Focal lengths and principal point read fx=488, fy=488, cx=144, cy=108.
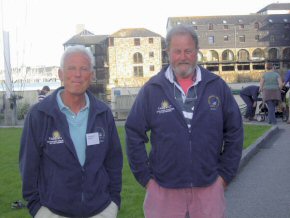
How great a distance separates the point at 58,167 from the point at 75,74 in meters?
0.66

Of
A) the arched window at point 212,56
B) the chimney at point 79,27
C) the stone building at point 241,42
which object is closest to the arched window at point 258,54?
the stone building at point 241,42

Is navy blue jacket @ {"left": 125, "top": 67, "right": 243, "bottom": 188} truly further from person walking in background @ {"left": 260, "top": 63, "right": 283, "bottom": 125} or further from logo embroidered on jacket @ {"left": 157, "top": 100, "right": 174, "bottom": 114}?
person walking in background @ {"left": 260, "top": 63, "right": 283, "bottom": 125}

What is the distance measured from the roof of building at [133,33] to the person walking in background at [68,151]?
8697 cm

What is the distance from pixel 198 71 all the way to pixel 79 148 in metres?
1.11

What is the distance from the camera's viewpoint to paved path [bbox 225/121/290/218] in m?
6.19

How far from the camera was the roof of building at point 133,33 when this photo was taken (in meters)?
90.3

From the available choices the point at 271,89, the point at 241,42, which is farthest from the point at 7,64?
the point at 241,42

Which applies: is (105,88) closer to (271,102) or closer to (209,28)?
(209,28)

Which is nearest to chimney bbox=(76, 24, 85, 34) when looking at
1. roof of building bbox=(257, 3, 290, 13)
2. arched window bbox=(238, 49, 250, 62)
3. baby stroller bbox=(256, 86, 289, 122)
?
arched window bbox=(238, 49, 250, 62)

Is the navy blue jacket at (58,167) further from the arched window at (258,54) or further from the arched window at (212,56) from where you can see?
the arched window at (258,54)

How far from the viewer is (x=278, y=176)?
317 inches

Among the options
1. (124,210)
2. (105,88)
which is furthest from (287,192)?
(105,88)

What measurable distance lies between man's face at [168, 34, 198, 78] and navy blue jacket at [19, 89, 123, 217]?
719 mm

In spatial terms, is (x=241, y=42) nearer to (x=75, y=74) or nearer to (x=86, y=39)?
(x=86, y=39)
